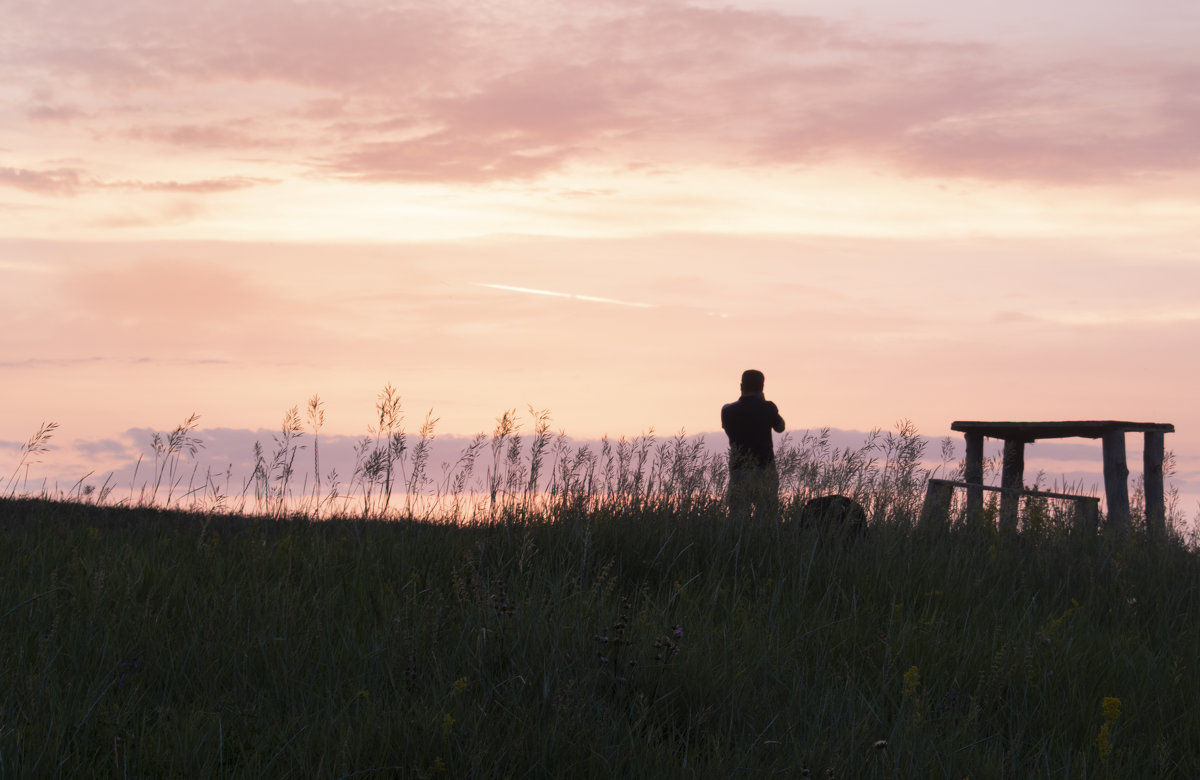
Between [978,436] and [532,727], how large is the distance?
931 centimetres

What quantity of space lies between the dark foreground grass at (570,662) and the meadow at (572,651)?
2cm

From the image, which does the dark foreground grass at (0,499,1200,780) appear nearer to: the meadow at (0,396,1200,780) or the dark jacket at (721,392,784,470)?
the meadow at (0,396,1200,780)

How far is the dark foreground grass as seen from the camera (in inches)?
115

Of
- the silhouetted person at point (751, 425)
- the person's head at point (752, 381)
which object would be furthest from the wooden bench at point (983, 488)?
the person's head at point (752, 381)

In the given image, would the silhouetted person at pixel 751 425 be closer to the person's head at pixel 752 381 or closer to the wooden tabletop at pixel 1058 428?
the person's head at pixel 752 381

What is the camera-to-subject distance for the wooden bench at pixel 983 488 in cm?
747

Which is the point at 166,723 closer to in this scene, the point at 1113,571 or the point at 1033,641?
the point at 1033,641

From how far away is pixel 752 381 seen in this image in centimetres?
992

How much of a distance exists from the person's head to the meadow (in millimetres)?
3702

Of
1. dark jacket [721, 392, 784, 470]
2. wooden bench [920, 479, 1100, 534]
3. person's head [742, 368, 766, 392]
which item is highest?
person's head [742, 368, 766, 392]

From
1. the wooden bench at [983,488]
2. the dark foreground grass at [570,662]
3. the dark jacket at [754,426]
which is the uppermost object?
the dark jacket at [754,426]

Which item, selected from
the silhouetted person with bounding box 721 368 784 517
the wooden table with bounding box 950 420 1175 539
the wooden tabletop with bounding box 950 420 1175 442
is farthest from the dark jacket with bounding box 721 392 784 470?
the wooden tabletop with bounding box 950 420 1175 442

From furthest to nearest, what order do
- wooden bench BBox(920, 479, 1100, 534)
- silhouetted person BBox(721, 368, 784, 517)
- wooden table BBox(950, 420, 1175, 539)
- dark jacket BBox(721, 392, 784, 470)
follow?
dark jacket BBox(721, 392, 784, 470) < silhouetted person BBox(721, 368, 784, 517) < wooden table BBox(950, 420, 1175, 539) < wooden bench BBox(920, 479, 1100, 534)

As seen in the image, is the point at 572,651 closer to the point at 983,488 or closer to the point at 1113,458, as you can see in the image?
the point at 983,488
